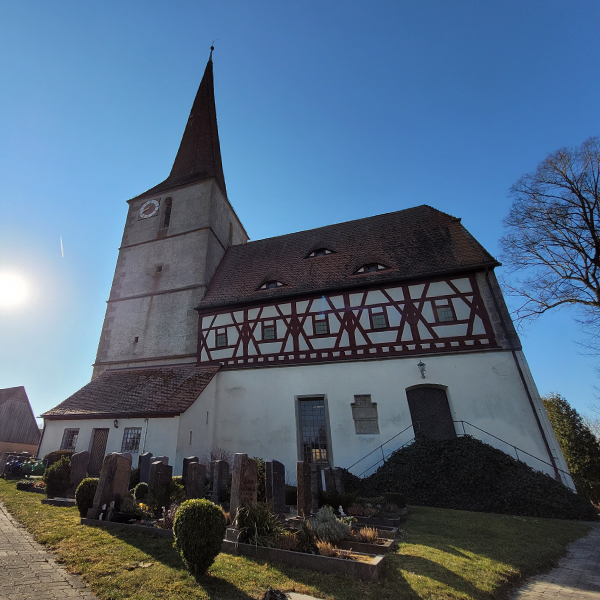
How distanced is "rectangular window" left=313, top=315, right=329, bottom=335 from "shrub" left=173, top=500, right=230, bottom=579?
34.8ft

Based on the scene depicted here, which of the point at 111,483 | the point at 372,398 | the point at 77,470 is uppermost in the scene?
the point at 372,398

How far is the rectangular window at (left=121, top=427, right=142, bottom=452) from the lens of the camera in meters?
12.9

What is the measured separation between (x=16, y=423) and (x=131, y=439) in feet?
84.1

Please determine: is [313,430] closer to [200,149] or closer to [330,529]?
[330,529]

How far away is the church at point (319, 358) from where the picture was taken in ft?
41.0

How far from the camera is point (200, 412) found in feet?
45.8

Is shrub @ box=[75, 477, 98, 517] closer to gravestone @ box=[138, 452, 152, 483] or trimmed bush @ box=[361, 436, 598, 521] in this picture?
gravestone @ box=[138, 452, 152, 483]

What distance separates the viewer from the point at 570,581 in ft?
15.5

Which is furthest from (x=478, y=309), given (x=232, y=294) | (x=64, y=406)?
(x=64, y=406)

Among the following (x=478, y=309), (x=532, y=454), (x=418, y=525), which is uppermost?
(x=478, y=309)

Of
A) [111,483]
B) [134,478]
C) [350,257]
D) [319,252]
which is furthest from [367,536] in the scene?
[319,252]

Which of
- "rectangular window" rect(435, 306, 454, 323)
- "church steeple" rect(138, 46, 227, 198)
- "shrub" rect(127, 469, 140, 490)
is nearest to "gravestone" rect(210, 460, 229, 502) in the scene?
"shrub" rect(127, 469, 140, 490)

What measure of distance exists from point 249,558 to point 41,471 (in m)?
12.5

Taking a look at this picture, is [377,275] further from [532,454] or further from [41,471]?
[41,471]
